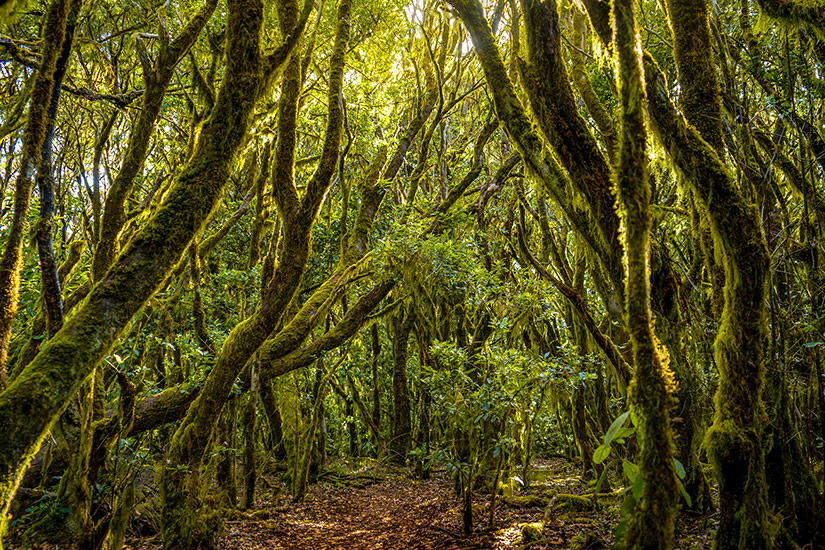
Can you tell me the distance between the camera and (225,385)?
5.93 metres

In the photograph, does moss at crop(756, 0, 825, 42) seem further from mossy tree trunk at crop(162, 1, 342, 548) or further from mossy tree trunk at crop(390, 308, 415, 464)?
mossy tree trunk at crop(390, 308, 415, 464)

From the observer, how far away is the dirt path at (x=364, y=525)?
693 cm

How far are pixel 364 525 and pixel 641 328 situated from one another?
7924mm

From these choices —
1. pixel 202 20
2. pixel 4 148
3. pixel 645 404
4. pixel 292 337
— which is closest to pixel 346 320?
pixel 292 337

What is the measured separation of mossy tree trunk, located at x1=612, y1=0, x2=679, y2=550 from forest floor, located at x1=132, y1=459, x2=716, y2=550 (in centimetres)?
326

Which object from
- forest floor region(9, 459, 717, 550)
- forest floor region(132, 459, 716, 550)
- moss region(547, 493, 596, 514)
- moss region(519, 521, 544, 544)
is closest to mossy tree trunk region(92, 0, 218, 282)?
forest floor region(9, 459, 717, 550)

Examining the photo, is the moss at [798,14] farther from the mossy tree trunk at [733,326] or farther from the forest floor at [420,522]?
the forest floor at [420,522]

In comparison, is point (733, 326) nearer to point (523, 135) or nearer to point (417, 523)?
point (523, 135)

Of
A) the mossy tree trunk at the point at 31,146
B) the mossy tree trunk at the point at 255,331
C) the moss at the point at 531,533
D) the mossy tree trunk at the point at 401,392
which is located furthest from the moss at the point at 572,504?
the mossy tree trunk at the point at 31,146

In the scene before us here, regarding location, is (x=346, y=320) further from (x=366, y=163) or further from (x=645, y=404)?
(x=645, y=404)

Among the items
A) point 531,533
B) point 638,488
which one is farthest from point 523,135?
point 531,533

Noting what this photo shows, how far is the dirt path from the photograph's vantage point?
693 centimetres

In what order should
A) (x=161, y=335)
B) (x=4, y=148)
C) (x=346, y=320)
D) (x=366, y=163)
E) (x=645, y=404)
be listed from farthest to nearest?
1. (x=366, y=163)
2. (x=161, y=335)
3. (x=4, y=148)
4. (x=346, y=320)
5. (x=645, y=404)

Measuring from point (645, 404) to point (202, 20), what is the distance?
229 inches
